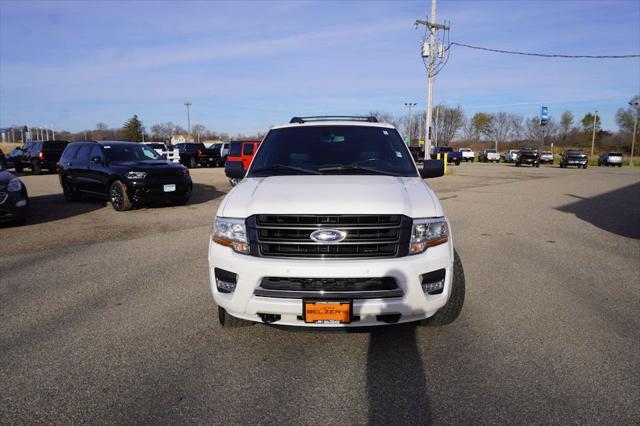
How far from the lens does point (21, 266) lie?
20.2ft

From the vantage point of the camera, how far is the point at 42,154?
2453cm

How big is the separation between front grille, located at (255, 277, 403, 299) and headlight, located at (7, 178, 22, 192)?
7.86m

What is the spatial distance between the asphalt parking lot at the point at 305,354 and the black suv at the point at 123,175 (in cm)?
461

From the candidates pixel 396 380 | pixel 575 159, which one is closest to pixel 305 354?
pixel 396 380

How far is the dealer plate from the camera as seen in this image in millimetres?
3041

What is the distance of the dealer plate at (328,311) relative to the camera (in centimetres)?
304

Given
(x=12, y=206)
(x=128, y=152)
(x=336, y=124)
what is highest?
(x=336, y=124)

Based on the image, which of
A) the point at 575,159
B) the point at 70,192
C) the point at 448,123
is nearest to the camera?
the point at 70,192

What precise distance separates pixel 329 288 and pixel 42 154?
1046 inches

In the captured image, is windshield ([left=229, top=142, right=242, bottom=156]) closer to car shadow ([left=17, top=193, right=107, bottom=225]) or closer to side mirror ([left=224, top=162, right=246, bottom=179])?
car shadow ([left=17, top=193, right=107, bottom=225])

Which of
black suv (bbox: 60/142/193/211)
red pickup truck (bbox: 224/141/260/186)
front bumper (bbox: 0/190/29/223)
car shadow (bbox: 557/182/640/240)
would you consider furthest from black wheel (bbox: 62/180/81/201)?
car shadow (bbox: 557/182/640/240)

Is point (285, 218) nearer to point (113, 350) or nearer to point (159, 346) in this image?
point (159, 346)

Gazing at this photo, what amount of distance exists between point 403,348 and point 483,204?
34.2 ft

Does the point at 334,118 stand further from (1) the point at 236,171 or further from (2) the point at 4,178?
(2) the point at 4,178
